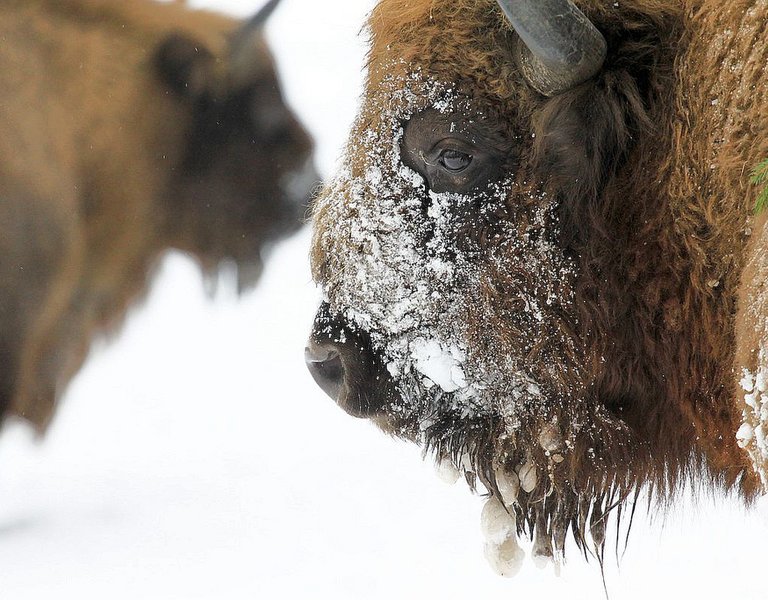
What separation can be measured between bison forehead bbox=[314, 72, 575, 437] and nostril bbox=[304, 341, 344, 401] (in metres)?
0.08

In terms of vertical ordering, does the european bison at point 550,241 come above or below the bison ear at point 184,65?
above

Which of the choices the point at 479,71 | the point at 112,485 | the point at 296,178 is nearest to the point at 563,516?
the point at 479,71

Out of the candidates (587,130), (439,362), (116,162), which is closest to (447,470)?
(439,362)

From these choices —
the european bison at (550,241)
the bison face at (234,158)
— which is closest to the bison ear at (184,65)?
the bison face at (234,158)

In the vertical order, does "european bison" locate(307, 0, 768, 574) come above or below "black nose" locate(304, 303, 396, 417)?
above

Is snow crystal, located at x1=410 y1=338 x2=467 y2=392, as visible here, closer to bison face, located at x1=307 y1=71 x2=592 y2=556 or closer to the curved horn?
bison face, located at x1=307 y1=71 x2=592 y2=556

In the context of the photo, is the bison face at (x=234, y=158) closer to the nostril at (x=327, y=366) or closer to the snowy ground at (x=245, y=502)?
the snowy ground at (x=245, y=502)

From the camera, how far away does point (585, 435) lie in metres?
1.78

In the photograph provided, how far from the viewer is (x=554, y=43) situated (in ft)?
4.93

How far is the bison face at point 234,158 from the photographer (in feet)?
13.4

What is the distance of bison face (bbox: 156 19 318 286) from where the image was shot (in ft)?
13.4

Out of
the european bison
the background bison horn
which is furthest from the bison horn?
the background bison horn

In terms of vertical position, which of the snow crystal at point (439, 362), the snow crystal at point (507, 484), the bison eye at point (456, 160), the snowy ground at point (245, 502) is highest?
the bison eye at point (456, 160)

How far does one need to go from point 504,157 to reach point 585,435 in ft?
1.98
